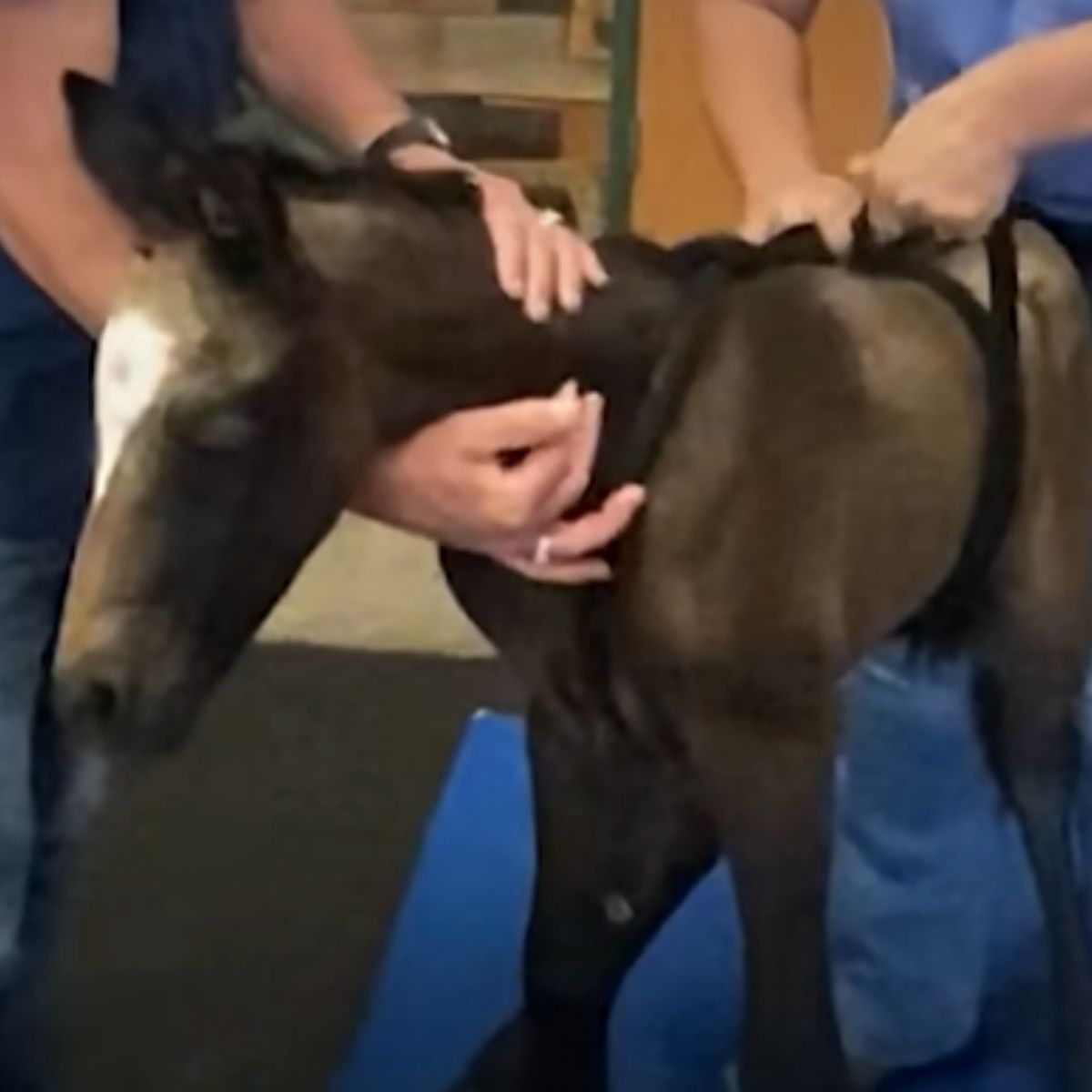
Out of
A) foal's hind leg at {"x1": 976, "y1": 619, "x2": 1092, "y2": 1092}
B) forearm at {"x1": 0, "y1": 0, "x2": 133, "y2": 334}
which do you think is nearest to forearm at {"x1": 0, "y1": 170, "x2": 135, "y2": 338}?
forearm at {"x1": 0, "y1": 0, "x2": 133, "y2": 334}

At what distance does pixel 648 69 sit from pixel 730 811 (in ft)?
4.30

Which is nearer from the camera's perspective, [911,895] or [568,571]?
[568,571]

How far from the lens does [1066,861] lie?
1.01m

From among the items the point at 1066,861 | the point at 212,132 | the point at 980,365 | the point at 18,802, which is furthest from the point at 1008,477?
the point at 18,802

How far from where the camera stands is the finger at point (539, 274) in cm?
90

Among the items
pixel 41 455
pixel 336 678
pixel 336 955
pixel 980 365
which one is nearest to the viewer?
pixel 980 365

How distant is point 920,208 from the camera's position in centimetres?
99

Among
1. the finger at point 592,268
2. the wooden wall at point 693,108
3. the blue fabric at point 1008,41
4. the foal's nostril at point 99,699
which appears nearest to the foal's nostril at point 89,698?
the foal's nostril at point 99,699

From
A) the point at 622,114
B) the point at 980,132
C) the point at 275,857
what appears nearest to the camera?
the point at 980,132

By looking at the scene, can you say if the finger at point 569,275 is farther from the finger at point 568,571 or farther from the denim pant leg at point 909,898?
the denim pant leg at point 909,898

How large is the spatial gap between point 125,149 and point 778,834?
323mm

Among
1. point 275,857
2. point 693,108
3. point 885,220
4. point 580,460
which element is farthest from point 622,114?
point 580,460

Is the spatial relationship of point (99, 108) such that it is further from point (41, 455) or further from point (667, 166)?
point (667, 166)

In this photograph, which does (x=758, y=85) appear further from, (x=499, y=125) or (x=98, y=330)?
(x=499, y=125)
